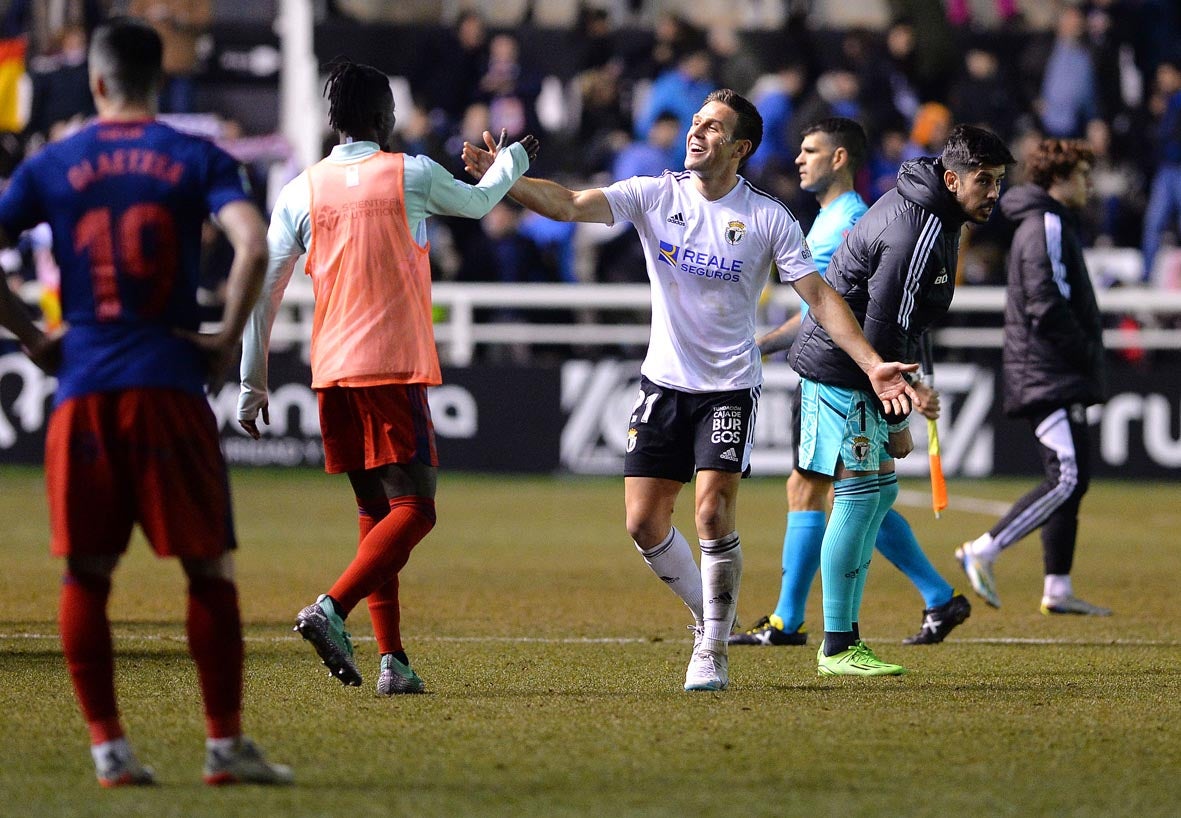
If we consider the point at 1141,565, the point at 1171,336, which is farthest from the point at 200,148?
the point at 1171,336

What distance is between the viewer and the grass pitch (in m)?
4.78

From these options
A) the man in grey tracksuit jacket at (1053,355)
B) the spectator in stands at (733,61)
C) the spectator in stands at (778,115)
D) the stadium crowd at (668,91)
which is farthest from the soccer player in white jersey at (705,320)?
the spectator in stands at (733,61)

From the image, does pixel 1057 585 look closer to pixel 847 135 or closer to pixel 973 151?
pixel 847 135

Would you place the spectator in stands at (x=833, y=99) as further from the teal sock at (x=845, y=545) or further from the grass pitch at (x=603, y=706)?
the teal sock at (x=845, y=545)

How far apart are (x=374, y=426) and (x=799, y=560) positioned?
2.48 m

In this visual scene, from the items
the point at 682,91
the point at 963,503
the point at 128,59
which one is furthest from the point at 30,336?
the point at 682,91

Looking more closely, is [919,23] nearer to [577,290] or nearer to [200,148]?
[577,290]

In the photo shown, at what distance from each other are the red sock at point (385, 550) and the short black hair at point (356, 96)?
4.38 ft

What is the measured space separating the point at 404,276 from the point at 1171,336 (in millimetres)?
12500

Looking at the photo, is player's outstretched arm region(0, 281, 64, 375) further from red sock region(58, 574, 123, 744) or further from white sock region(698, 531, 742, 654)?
white sock region(698, 531, 742, 654)

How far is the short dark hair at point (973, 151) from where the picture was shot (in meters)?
7.09

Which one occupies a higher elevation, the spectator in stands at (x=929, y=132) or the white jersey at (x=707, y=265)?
the spectator in stands at (x=929, y=132)

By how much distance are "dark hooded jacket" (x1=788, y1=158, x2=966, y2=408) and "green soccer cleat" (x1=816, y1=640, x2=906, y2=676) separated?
3.45 ft

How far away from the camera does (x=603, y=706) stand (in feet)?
20.5
